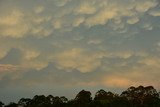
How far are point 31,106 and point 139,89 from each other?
127 ft

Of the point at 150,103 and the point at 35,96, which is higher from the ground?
the point at 35,96

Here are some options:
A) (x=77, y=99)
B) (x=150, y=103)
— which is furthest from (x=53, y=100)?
(x=150, y=103)

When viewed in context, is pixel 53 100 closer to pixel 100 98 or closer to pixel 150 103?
pixel 100 98

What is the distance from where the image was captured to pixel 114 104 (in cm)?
10850

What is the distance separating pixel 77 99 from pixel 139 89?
61.0ft

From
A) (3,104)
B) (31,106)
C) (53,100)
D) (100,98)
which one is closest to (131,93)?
(100,98)

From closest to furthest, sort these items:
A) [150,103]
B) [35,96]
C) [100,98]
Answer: [150,103]
[100,98]
[35,96]

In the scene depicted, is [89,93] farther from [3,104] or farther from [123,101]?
[3,104]

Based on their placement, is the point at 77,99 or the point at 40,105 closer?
the point at 77,99

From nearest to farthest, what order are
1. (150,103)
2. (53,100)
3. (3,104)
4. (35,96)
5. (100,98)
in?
(150,103)
(100,98)
(53,100)
(35,96)
(3,104)

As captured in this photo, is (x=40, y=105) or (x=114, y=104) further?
(x=40, y=105)

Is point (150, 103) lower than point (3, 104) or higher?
lower

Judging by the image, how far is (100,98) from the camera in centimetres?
11294

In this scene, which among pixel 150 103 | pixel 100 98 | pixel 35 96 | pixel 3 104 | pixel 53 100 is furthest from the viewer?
pixel 3 104
